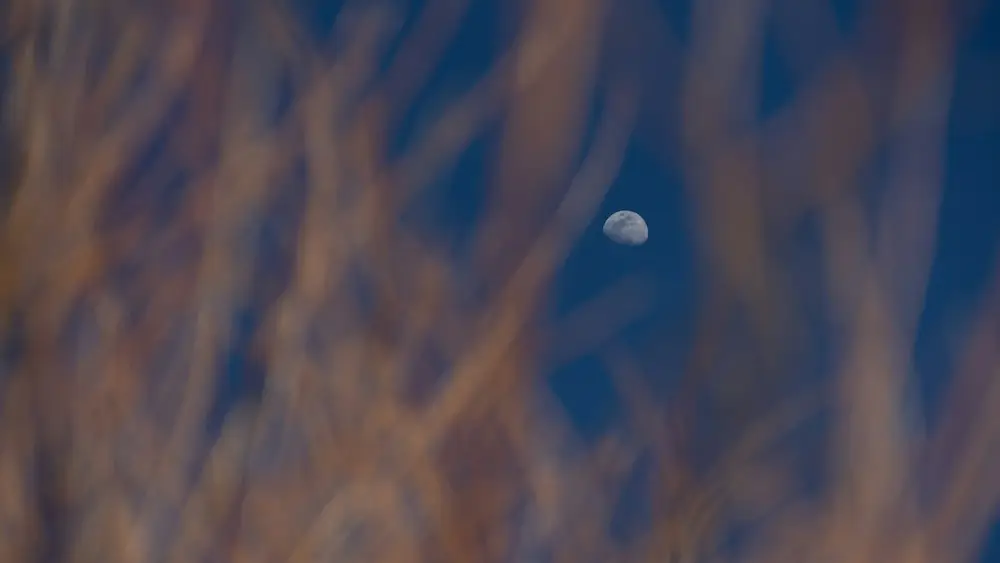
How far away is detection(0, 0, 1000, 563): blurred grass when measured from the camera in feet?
0.86

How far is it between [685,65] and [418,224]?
191mm

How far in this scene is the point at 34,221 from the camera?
0.53 meters

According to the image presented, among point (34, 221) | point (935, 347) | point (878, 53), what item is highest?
point (34, 221)

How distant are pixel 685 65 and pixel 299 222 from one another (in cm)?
26

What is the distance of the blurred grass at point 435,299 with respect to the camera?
262 millimetres

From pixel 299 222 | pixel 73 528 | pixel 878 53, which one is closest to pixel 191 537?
pixel 73 528

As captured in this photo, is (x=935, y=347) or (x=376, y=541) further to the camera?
(x=376, y=541)

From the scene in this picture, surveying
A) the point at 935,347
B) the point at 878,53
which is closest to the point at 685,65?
the point at 878,53

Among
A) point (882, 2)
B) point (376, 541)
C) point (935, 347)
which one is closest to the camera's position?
point (882, 2)

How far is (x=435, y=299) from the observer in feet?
1.36

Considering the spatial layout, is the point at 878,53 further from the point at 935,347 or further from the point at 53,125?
the point at 53,125

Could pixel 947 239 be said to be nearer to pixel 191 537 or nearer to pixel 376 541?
pixel 376 541

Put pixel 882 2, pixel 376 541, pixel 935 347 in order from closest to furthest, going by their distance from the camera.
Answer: pixel 882 2, pixel 935 347, pixel 376 541

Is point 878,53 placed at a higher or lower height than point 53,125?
lower
